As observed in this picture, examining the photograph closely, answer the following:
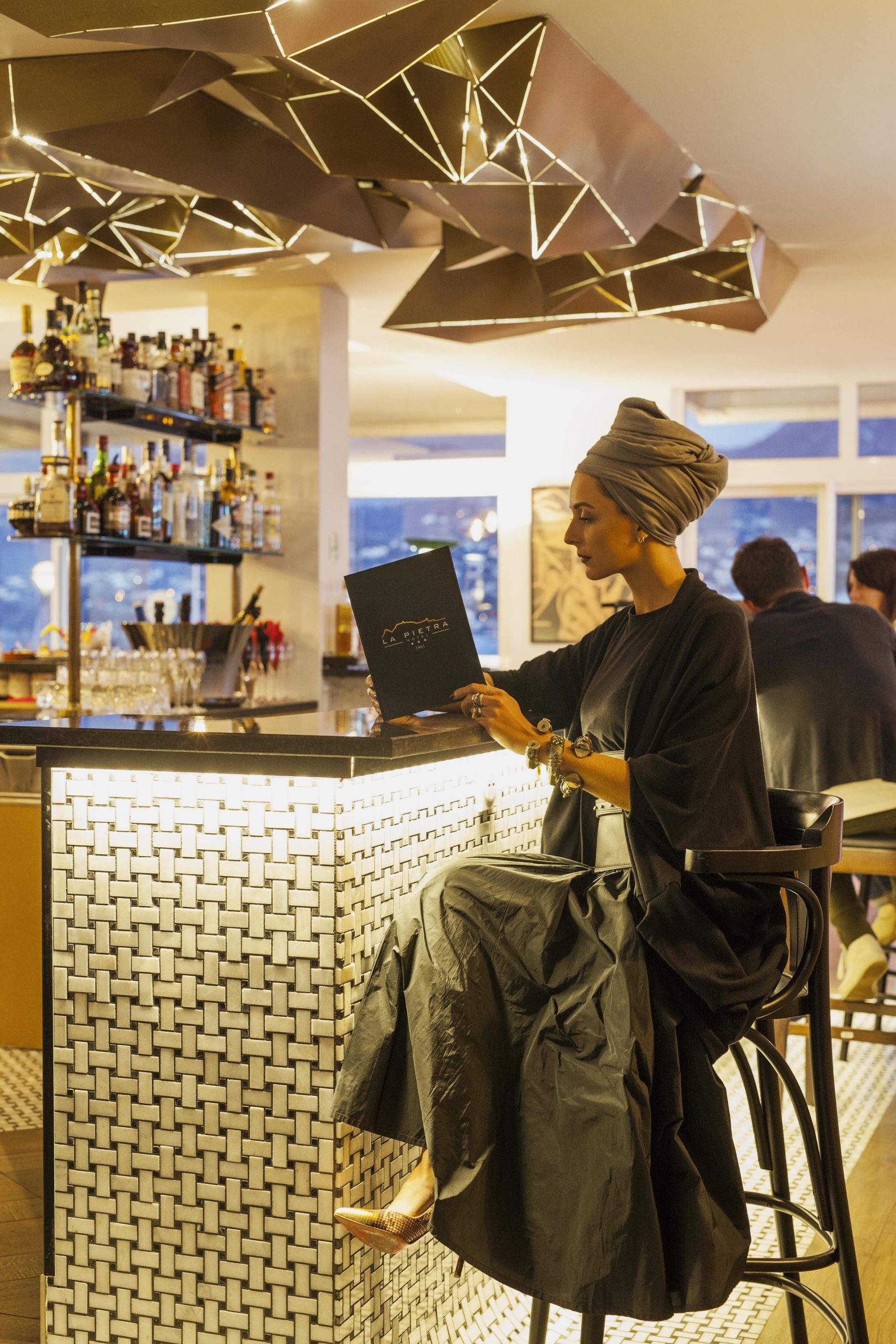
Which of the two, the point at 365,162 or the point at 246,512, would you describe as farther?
the point at 246,512

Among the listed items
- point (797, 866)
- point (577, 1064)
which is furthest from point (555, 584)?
point (577, 1064)

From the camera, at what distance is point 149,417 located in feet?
16.0

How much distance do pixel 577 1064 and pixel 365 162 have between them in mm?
2781

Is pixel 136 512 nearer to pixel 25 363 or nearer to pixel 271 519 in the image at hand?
pixel 25 363

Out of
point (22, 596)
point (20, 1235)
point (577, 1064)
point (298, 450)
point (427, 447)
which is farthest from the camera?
point (427, 447)

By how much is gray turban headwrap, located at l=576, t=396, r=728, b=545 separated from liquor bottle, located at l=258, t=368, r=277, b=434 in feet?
12.1

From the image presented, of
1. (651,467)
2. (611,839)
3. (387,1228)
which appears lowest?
(387,1228)

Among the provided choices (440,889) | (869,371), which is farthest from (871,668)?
(869,371)

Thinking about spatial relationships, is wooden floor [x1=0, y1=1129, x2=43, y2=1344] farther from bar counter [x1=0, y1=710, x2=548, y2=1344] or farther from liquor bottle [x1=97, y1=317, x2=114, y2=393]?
liquor bottle [x1=97, y1=317, x2=114, y2=393]

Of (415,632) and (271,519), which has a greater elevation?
(271,519)

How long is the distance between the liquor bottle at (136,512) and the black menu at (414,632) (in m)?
2.88

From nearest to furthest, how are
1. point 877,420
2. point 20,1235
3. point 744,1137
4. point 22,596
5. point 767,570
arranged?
point 20,1235
point 744,1137
point 767,570
point 877,420
point 22,596

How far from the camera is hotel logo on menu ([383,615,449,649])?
1969mm

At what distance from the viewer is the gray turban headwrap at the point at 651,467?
1.94 meters
